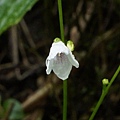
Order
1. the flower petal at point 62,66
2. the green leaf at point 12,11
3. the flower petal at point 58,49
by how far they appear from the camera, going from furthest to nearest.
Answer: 1. the green leaf at point 12,11
2. the flower petal at point 62,66
3. the flower petal at point 58,49

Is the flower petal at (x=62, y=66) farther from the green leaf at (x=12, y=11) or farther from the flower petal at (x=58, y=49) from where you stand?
the green leaf at (x=12, y=11)

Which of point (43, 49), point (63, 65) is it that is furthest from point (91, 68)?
point (63, 65)

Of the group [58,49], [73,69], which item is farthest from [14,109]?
[58,49]

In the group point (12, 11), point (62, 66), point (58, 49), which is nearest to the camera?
point (58, 49)

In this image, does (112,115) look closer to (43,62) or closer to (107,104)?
(107,104)

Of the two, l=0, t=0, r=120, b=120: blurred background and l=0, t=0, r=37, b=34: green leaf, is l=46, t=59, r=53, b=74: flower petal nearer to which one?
l=0, t=0, r=37, b=34: green leaf

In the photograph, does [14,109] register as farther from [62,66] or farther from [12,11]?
[62,66]

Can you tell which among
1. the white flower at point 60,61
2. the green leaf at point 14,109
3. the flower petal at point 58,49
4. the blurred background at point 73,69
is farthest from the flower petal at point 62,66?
the green leaf at point 14,109
